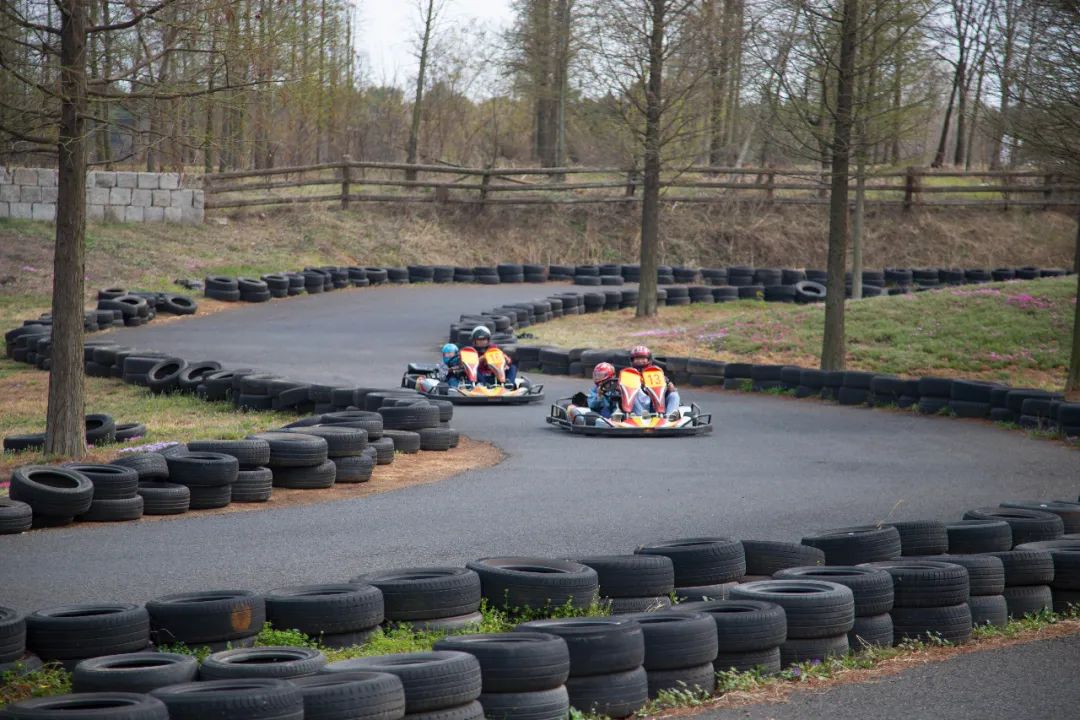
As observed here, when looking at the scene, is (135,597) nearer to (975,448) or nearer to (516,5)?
(975,448)

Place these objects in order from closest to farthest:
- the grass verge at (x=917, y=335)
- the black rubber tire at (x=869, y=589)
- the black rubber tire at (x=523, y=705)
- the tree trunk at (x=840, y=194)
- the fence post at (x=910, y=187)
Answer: the black rubber tire at (x=523, y=705), the black rubber tire at (x=869, y=589), the tree trunk at (x=840, y=194), the grass verge at (x=917, y=335), the fence post at (x=910, y=187)

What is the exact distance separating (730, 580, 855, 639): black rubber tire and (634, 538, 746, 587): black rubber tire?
24.1 inches

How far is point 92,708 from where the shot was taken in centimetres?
429

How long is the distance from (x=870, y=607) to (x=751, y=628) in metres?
0.91

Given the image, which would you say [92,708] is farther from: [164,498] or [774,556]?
[164,498]

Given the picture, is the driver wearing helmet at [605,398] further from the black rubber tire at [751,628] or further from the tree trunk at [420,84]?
the tree trunk at [420,84]

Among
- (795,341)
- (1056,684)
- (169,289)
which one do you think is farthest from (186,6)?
(169,289)

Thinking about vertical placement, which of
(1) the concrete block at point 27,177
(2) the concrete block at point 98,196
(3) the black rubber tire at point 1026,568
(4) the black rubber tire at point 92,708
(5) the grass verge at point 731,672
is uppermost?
(1) the concrete block at point 27,177

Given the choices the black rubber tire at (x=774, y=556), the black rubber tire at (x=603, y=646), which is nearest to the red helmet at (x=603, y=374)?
the black rubber tire at (x=774, y=556)

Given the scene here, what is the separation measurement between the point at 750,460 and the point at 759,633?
A: 6661mm

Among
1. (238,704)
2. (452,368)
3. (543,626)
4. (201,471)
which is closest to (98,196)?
(452,368)

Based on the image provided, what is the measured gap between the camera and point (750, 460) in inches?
473

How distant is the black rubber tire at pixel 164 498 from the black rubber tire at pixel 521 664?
4.65m

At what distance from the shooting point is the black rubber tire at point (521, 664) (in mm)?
4730
